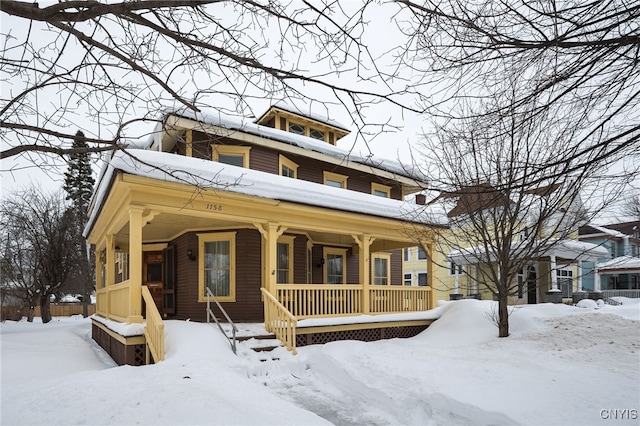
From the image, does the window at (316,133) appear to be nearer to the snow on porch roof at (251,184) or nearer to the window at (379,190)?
the window at (379,190)

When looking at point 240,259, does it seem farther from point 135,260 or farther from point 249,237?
point 135,260

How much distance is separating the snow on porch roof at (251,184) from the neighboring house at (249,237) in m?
0.03

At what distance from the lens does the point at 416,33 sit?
11.0ft

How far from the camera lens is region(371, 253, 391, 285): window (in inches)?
662

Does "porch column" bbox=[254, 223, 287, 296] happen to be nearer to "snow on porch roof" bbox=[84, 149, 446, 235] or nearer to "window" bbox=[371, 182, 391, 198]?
"snow on porch roof" bbox=[84, 149, 446, 235]

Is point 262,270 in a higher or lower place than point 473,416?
higher

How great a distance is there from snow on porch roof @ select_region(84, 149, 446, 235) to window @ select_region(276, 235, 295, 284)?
94.8 inches

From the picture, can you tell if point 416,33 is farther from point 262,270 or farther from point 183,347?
point 262,270

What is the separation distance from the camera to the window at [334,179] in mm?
15289

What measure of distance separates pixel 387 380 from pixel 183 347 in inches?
131

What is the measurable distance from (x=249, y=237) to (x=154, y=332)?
4634 millimetres

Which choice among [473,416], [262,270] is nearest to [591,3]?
[473,416]

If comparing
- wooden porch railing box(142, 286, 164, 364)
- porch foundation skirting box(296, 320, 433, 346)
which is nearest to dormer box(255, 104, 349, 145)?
porch foundation skirting box(296, 320, 433, 346)

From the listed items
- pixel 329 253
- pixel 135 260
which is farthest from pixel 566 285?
pixel 135 260
